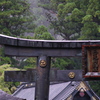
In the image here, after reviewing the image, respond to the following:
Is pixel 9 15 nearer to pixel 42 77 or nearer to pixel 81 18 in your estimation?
pixel 81 18

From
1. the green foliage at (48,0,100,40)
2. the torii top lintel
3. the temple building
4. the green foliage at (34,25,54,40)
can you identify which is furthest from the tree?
the torii top lintel

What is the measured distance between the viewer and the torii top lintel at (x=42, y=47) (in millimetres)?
8773

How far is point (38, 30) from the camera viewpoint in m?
28.5

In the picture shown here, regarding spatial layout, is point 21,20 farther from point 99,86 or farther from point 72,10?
point 99,86

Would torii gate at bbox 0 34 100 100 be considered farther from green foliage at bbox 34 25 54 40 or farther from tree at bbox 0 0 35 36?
tree at bbox 0 0 35 36

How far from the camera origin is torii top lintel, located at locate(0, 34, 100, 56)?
345 inches

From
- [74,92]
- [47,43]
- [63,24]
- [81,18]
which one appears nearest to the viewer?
[47,43]

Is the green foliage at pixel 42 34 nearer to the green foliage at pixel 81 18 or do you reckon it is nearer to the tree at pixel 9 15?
the tree at pixel 9 15

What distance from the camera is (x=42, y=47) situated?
8883 mm

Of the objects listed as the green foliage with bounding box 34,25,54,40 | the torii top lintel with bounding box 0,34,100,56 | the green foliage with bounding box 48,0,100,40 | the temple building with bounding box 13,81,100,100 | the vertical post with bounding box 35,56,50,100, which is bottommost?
the temple building with bounding box 13,81,100,100

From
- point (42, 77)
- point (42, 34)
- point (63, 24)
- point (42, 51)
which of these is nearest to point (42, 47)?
point (42, 51)

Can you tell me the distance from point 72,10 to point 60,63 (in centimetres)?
593

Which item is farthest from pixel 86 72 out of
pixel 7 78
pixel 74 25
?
pixel 74 25

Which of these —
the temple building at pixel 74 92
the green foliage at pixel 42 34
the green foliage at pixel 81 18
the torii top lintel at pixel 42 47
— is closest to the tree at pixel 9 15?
the green foliage at pixel 42 34
